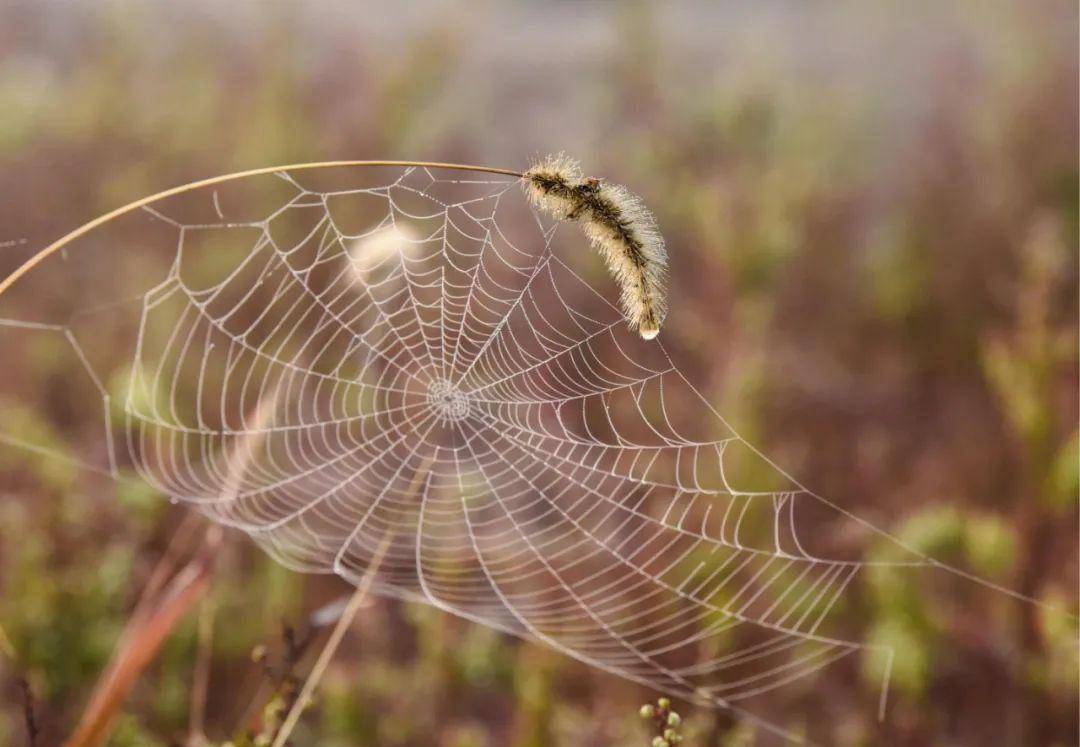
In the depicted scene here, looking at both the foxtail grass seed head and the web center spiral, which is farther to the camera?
the web center spiral

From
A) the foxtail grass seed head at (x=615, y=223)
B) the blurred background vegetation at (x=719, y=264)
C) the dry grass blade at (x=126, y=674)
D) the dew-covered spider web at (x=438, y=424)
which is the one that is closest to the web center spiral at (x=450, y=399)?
the dew-covered spider web at (x=438, y=424)

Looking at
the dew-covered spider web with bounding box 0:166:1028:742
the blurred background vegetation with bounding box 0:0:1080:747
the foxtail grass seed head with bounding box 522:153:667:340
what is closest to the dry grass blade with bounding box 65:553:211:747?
the blurred background vegetation with bounding box 0:0:1080:747

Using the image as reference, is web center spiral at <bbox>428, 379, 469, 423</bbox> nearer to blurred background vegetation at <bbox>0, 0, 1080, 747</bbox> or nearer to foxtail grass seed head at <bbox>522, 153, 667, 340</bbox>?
blurred background vegetation at <bbox>0, 0, 1080, 747</bbox>

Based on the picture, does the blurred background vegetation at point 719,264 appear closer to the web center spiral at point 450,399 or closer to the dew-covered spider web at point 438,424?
the dew-covered spider web at point 438,424

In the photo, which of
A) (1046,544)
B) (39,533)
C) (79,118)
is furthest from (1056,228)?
(79,118)

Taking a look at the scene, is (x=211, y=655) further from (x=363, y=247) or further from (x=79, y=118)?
(x=79, y=118)
